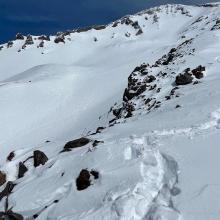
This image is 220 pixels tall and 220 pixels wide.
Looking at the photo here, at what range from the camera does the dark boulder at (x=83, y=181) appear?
12693 mm

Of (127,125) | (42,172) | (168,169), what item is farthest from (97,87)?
(168,169)

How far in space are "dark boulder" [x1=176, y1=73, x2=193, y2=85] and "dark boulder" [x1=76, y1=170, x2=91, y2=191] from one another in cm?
1301

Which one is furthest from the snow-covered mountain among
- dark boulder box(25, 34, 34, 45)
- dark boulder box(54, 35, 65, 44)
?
dark boulder box(25, 34, 34, 45)

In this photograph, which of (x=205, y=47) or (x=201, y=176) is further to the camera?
(x=205, y=47)

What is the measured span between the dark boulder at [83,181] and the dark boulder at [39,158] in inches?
131

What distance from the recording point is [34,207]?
12.6 meters

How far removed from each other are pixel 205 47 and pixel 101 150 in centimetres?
2144

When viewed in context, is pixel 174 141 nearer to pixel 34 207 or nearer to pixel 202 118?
pixel 202 118

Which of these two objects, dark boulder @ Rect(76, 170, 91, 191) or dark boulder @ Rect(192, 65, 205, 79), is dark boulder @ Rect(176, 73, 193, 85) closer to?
dark boulder @ Rect(192, 65, 205, 79)

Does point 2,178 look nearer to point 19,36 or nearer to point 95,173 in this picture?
point 95,173

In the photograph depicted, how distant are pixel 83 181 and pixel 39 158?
3951 millimetres

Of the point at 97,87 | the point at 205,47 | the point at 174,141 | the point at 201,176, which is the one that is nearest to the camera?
the point at 201,176

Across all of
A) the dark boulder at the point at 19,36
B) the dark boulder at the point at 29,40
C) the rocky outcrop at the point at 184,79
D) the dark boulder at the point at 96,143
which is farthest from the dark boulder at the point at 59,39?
the dark boulder at the point at 96,143

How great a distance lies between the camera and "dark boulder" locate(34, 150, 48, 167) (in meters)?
16.2
